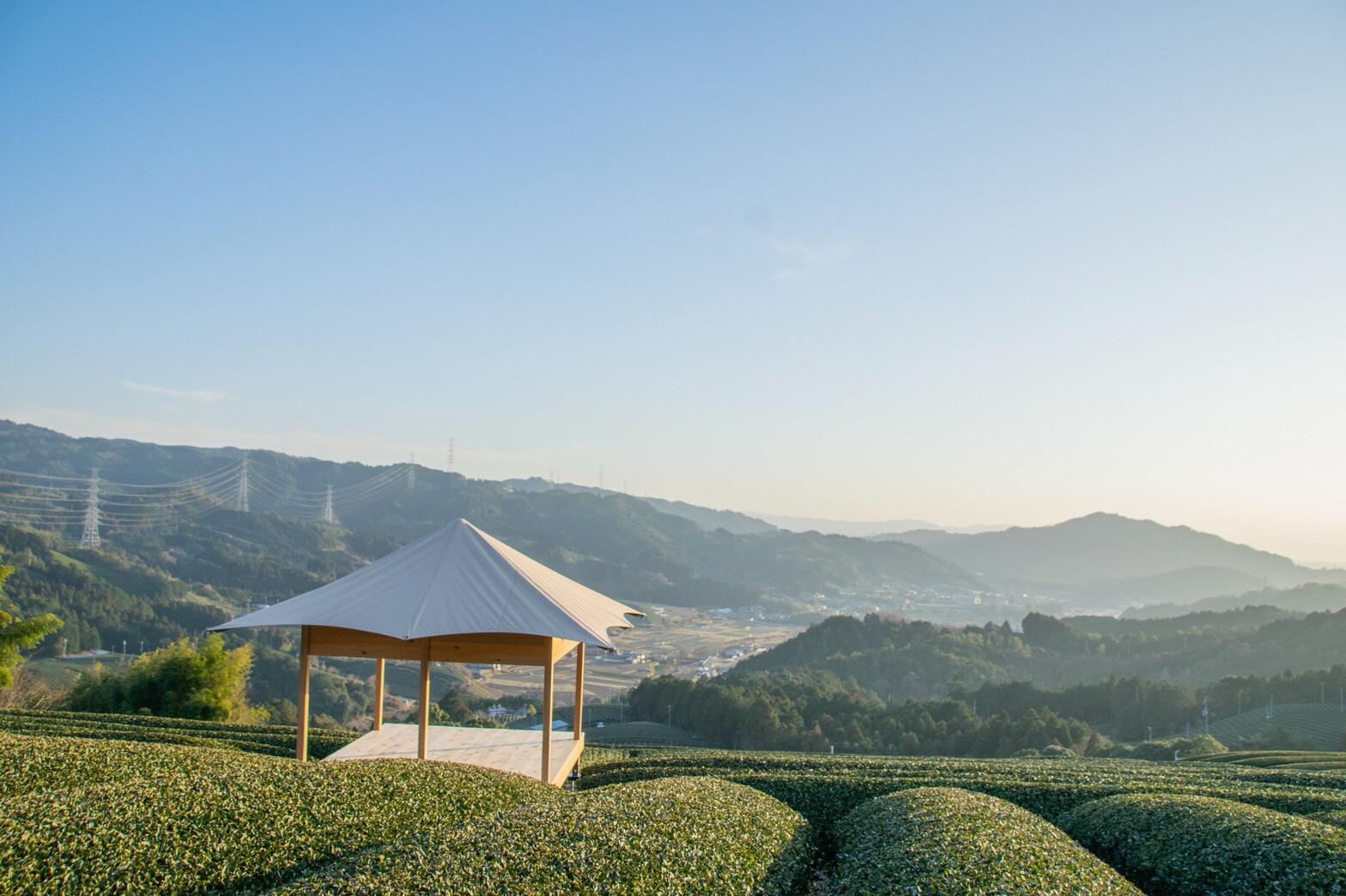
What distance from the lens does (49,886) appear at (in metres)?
6.12

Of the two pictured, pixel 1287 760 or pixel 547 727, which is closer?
pixel 547 727

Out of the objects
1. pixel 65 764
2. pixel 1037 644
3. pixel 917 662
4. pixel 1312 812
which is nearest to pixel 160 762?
pixel 65 764

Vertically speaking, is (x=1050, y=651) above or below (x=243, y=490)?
below

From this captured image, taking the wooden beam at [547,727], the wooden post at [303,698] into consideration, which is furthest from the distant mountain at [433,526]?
the wooden beam at [547,727]

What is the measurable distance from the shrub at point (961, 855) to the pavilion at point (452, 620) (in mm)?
4264

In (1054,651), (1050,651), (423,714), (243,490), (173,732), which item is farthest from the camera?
(243,490)

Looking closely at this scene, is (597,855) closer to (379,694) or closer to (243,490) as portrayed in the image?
(379,694)

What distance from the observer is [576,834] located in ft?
23.5

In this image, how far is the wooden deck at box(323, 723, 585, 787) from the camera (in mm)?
12547

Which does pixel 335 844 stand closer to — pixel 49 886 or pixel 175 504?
pixel 49 886

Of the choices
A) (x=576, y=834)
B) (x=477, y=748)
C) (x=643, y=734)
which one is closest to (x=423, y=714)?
(x=477, y=748)

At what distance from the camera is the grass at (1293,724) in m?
40.3

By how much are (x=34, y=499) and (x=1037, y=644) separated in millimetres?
157070

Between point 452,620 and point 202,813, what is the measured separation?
4.16 meters
